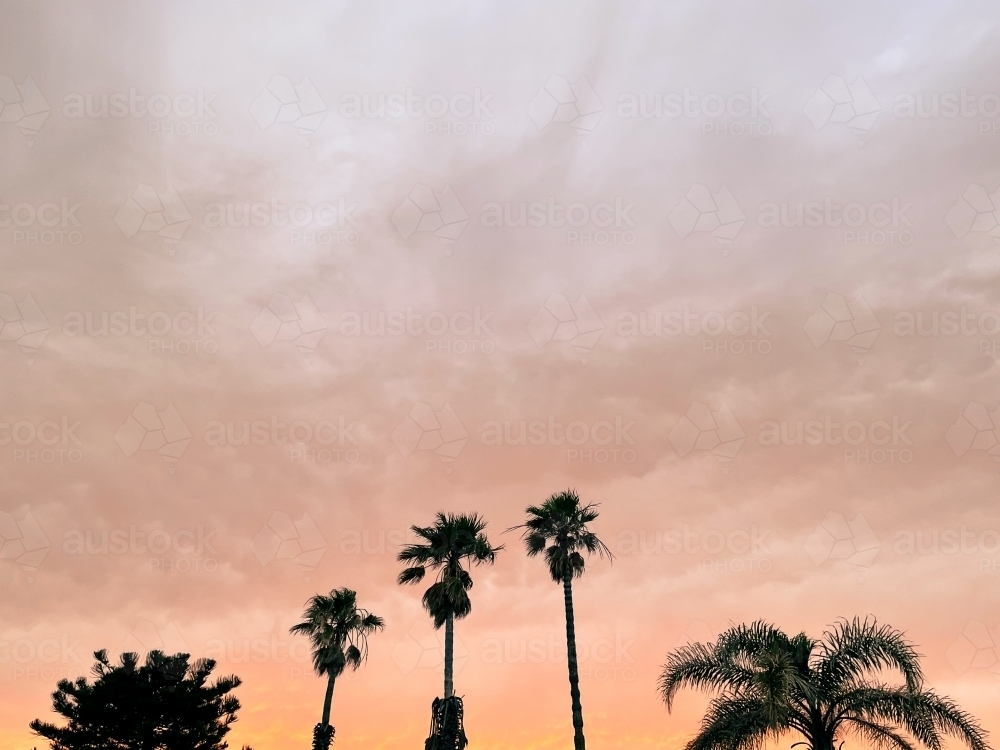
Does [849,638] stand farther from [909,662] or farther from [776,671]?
[776,671]

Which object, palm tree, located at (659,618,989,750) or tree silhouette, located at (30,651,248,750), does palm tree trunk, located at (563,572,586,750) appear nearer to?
palm tree, located at (659,618,989,750)

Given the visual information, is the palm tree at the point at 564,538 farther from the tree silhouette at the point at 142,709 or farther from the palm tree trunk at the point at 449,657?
the tree silhouette at the point at 142,709

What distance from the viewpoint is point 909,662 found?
67.7ft

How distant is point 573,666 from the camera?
34344mm

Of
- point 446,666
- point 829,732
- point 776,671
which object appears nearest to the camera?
point 776,671

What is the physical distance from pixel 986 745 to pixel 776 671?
574 cm

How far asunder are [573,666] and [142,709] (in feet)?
109

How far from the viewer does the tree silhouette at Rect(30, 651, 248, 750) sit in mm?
50125

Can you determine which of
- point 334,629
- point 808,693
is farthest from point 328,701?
point 808,693

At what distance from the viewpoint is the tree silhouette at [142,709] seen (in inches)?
1973

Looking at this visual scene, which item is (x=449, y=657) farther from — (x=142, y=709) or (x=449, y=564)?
(x=142, y=709)

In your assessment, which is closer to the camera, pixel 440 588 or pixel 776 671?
pixel 776 671

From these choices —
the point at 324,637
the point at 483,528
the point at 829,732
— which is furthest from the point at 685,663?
the point at 324,637

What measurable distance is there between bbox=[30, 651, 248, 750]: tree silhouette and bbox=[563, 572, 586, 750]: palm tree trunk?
→ 30457mm
